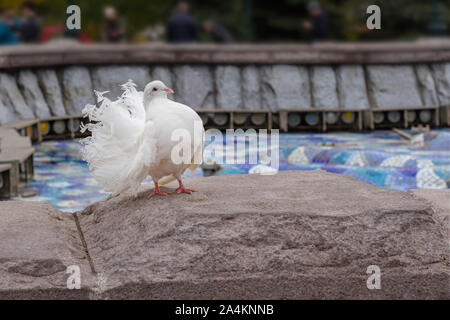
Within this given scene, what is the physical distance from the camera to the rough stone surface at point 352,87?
567 inches

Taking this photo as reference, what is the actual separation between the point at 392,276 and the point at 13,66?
10726 mm

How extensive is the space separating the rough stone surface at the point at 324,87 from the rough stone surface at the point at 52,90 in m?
4.50

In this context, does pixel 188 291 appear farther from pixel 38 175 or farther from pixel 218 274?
pixel 38 175

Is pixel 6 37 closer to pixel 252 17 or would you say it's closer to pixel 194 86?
pixel 194 86

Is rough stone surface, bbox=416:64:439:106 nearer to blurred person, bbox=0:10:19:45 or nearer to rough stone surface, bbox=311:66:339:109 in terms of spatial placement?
rough stone surface, bbox=311:66:339:109

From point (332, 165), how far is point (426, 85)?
224 inches

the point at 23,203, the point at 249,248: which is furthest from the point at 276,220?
the point at 23,203

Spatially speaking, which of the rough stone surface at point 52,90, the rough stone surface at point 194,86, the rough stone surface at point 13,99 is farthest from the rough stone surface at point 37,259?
Result: the rough stone surface at point 194,86

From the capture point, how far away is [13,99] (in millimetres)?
13055

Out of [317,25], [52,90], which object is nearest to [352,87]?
[317,25]

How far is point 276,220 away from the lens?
Answer: 3906mm

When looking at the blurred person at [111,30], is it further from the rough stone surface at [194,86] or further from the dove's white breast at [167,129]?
the dove's white breast at [167,129]

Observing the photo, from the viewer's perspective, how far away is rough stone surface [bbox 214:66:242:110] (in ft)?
46.8

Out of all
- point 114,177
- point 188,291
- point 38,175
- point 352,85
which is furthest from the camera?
point 352,85
